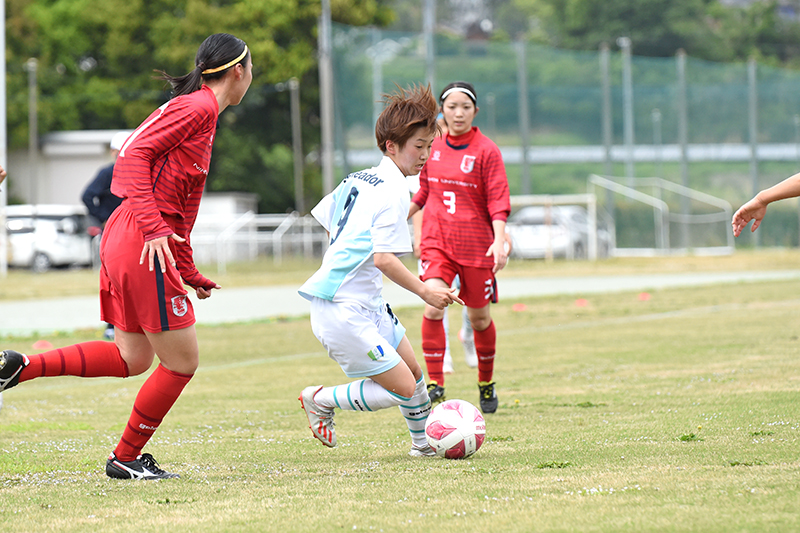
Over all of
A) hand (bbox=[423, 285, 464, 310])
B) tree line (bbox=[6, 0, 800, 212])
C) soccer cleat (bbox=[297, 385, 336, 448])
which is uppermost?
tree line (bbox=[6, 0, 800, 212])

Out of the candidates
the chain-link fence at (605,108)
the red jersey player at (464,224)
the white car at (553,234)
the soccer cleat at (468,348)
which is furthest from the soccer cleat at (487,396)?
the white car at (553,234)

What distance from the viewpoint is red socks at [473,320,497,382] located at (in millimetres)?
6777

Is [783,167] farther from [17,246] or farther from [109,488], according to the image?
[109,488]

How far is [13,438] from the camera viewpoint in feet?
19.2

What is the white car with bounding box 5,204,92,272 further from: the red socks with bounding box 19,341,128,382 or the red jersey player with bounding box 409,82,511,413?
the red socks with bounding box 19,341,128,382

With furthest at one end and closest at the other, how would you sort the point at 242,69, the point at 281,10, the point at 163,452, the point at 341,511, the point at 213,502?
the point at 281,10
the point at 163,452
the point at 242,69
the point at 213,502
the point at 341,511

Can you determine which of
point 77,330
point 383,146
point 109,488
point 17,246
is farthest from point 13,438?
point 17,246

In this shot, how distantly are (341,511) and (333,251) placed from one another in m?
1.44

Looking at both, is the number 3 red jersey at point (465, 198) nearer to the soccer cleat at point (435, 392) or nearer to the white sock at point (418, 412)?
the soccer cleat at point (435, 392)

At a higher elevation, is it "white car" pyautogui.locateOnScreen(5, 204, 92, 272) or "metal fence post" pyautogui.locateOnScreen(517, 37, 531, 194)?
"metal fence post" pyautogui.locateOnScreen(517, 37, 531, 194)

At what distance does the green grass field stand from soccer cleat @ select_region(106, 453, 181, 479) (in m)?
0.09

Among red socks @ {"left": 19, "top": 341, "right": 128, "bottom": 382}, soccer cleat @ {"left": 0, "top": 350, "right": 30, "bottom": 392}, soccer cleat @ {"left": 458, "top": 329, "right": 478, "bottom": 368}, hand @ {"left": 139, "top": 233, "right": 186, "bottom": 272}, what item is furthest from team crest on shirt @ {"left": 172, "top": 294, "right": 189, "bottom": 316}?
soccer cleat @ {"left": 458, "top": 329, "right": 478, "bottom": 368}

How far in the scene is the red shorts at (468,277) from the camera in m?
6.83

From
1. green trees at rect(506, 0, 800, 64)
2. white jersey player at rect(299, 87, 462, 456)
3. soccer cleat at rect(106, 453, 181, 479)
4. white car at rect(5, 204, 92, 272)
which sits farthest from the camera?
green trees at rect(506, 0, 800, 64)
